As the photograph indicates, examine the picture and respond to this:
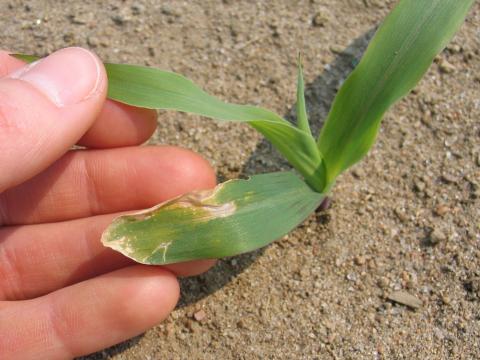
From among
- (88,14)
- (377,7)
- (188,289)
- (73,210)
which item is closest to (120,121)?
(73,210)

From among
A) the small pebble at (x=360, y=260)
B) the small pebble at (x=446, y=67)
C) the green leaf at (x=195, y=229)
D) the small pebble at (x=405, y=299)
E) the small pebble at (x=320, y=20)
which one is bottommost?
the small pebble at (x=405, y=299)

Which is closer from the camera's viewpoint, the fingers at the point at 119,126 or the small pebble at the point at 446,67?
the fingers at the point at 119,126

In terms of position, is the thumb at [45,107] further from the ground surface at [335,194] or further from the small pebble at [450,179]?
the small pebble at [450,179]

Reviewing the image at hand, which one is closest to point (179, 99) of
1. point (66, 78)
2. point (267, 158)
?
point (66, 78)

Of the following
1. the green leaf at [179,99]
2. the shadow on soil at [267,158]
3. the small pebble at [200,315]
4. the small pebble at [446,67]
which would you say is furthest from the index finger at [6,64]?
the small pebble at [446,67]

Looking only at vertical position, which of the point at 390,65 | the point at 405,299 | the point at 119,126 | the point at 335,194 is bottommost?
the point at 405,299

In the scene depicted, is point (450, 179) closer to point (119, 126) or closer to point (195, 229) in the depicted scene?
point (195, 229)

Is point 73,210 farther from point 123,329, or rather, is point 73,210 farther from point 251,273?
point 251,273
